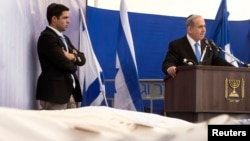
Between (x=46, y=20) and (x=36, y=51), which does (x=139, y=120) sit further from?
(x=46, y=20)

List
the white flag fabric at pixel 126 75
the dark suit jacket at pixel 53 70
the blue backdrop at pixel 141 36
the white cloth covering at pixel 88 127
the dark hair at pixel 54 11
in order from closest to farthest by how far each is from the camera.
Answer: the white cloth covering at pixel 88 127 → the dark suit jacket at pixel 53 70 → the dark hair at pixel 54 11 → the white flag fabric at pixel 126 75 → the blue backdrop at pixel 141 36

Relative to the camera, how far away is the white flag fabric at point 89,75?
15.3ft

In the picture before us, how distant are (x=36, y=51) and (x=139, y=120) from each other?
9.04 feet

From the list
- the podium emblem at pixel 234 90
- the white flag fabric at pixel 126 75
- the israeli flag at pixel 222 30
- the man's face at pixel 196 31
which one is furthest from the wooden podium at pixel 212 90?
the israeli flag at pixel 222 30

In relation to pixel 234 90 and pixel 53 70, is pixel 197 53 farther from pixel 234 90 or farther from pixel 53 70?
pixel 53 70

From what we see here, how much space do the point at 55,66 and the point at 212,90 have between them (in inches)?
42.6

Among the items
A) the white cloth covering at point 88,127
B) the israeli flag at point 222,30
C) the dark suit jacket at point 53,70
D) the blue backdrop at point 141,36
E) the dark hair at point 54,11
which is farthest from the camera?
the blue backdrop at point 141,36

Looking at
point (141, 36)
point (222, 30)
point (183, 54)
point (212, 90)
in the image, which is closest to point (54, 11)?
point (183, 54)

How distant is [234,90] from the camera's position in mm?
2721

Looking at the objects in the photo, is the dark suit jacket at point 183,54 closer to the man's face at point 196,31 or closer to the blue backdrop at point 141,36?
the man's face at point 196,31

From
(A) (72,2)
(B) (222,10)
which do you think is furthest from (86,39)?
(B) (222,10)

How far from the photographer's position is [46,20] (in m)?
3.53

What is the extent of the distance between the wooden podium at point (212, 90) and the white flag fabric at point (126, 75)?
5.80ft

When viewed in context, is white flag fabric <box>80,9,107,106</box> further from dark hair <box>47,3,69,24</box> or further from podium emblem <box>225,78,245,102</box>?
podium emblem <box>225,78,245,102</box>
